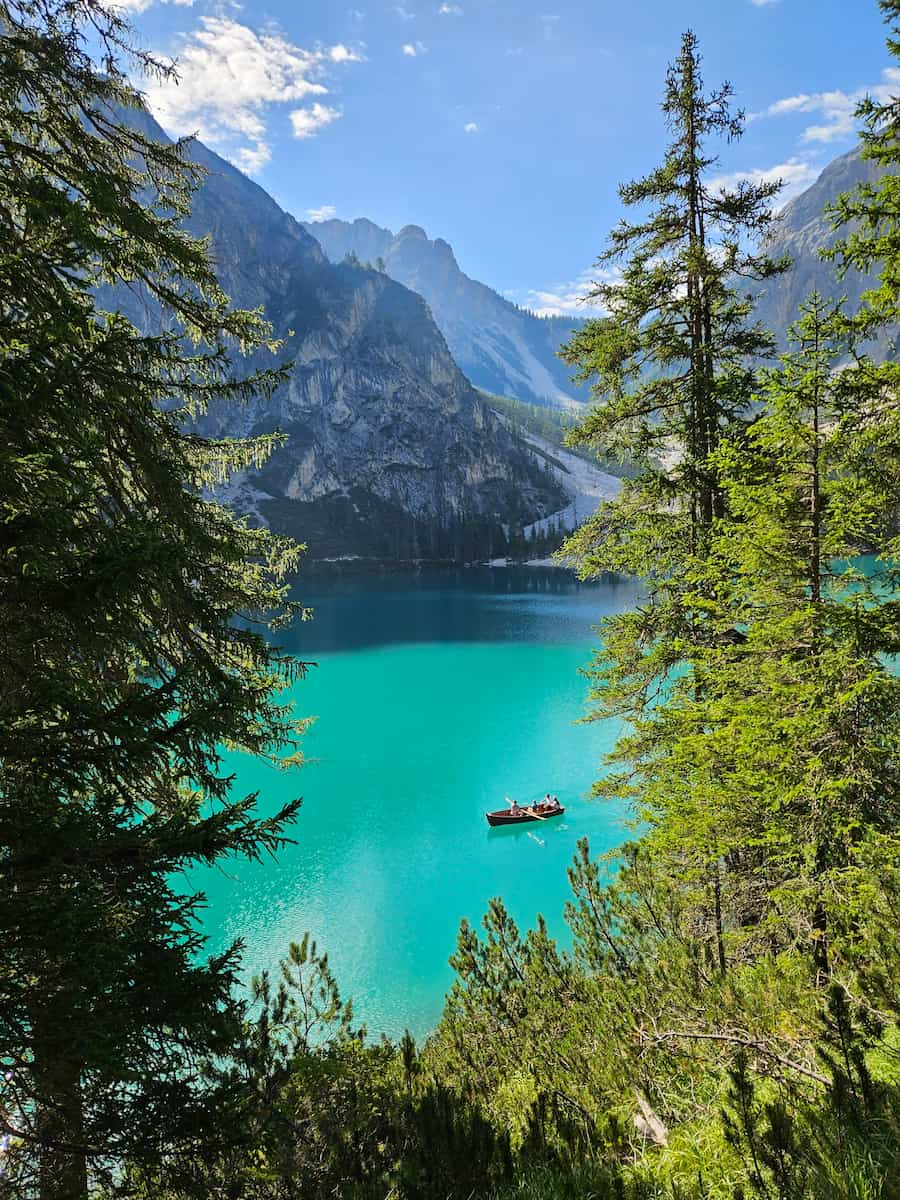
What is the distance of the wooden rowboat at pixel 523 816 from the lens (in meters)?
20.2

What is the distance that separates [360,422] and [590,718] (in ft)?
488

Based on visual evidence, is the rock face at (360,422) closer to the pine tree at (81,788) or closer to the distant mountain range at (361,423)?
the distant mountain range at (361,423)

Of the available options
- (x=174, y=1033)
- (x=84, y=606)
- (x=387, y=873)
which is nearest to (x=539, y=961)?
(x=174, y=1033)

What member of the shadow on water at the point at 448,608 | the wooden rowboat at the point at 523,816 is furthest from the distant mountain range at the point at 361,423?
the wooden rowboat at the point at 523,816

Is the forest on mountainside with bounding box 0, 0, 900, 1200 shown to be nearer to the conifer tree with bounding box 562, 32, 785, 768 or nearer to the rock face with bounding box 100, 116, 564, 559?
the conifer tree with bounding box 562, 32, 785, 768

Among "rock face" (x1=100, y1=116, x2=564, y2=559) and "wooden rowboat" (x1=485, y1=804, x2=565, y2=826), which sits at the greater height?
"rock face" (x1=100, y1=116, x2=564, y2=559)

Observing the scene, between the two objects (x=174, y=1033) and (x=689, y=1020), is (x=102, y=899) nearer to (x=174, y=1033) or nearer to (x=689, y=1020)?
(x=174, y=1033)

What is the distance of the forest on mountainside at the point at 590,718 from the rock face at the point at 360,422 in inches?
4576

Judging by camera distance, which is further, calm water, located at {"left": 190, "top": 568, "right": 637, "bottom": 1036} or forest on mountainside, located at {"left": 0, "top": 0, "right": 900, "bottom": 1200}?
calm water, located at {"left": 190, "top": 568, "right": 637, "bottom": 1036}

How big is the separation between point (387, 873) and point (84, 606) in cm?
1722

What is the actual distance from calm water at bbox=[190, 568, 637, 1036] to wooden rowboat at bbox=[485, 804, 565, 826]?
321 mm

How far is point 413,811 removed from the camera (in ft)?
72.3

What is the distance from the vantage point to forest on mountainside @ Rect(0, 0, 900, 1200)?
2416 millimetres

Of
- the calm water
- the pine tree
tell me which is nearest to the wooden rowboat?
the calm water
